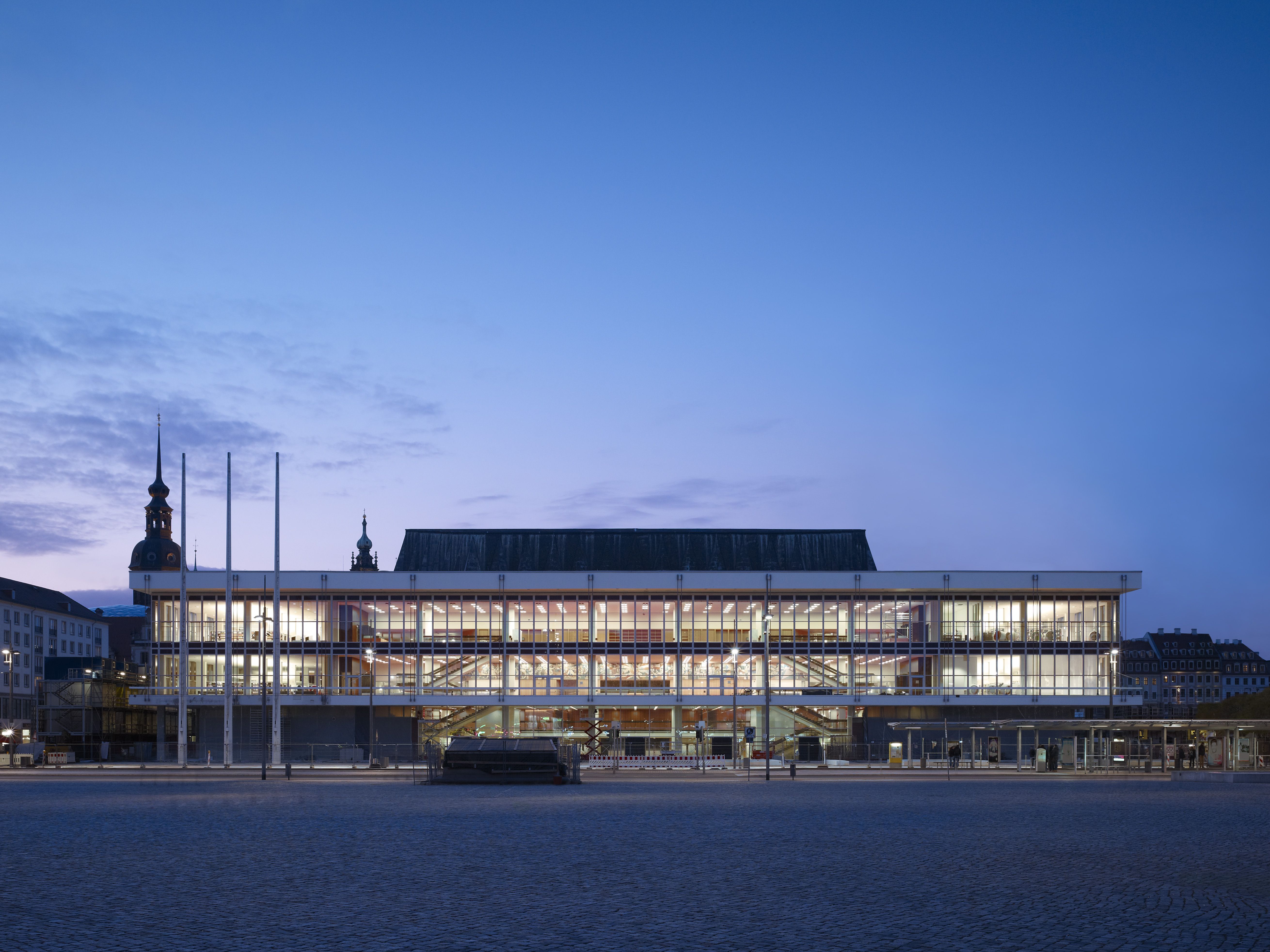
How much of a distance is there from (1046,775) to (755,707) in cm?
3520

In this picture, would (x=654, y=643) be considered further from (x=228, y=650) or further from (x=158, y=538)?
(x=158, y=538)

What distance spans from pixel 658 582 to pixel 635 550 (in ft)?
61.9

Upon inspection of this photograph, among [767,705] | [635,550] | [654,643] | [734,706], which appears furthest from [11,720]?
[767,705]

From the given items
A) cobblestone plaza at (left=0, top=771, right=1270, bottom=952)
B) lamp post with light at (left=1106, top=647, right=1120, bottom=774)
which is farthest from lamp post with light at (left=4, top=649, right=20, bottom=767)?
lamp post with light at (left=1106, top=647, right=1120, bottom=774)

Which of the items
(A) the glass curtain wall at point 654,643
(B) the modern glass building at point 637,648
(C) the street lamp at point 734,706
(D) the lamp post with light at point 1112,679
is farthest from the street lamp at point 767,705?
(D) the lamp post with light at point 1112,679

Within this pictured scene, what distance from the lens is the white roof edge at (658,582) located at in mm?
95062

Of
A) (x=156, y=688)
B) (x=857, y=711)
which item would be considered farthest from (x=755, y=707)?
(x=156, y=688)

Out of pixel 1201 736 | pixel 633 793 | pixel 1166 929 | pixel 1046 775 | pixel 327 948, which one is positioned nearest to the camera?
pixel 327 948

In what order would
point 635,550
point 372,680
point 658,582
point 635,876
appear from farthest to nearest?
point 635,550 → point 658,582 → point 372,680 → point 635,876

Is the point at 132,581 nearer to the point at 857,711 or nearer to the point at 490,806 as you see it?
the point at 857,711

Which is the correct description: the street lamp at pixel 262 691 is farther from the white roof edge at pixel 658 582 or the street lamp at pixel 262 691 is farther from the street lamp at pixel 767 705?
the street lamp at pixel 767 705

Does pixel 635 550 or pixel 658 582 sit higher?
pixel 635 550

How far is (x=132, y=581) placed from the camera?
9450cm

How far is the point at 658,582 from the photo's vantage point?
95.9 metres
